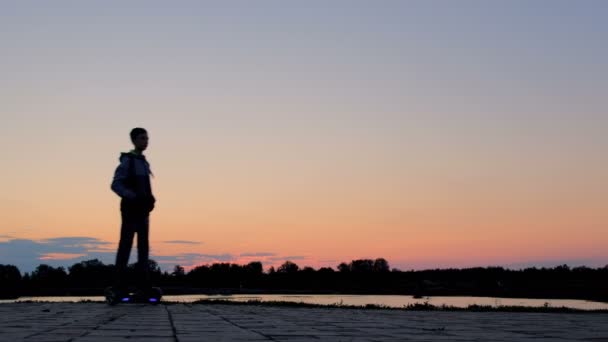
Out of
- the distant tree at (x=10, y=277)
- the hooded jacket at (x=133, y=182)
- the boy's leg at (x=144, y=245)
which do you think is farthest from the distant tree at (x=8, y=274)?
the hooded jacket at (x=133, y=182)

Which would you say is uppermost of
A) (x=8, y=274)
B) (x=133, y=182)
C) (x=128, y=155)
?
(x=128, y=155)

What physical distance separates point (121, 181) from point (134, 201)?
42 cm

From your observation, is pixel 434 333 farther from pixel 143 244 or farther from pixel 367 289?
pixel 367 289

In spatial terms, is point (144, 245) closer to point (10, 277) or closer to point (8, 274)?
point (10, 277)

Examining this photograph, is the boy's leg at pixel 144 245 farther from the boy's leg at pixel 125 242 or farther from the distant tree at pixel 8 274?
the distant tree at pixel 8 274

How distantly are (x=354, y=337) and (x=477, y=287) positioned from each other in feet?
430

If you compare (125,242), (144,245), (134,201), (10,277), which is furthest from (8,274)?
(134,201)

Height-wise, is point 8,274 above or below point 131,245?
above

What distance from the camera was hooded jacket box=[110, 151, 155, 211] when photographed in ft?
36.6

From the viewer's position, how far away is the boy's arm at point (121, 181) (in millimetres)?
11078

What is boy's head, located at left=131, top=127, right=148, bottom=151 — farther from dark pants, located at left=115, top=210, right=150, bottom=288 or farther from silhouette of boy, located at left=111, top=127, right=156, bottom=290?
dark pants, located at left=115, top=210, right=150, bottom=288

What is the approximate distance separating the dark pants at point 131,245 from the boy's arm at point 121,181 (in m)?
0.44

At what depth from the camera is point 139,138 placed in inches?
450

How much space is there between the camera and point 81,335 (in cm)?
510
